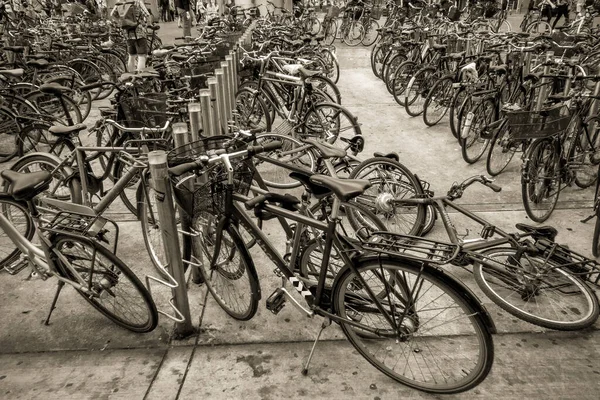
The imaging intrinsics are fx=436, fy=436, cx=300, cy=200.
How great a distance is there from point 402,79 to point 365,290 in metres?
6.14

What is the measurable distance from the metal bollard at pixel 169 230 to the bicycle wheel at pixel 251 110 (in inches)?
116

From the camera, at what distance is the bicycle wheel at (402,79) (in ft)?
24.5

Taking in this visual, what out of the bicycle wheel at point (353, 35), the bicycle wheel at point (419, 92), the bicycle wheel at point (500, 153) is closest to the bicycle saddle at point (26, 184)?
the bicycle wheel at point (500, 153)

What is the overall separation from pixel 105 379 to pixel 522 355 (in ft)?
8.21

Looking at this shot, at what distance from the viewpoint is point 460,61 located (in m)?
6.50

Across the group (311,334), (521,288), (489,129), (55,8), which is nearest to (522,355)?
(521,288)

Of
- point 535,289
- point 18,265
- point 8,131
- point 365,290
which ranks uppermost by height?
point 365,290

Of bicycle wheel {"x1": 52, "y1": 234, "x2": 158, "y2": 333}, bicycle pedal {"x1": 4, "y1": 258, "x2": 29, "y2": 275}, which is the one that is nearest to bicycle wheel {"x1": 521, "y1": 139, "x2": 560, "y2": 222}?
bicycle wheel {"x1": 52, "y1": 234, "x2": 158, "y2": 333}

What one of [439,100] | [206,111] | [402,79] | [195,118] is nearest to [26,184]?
[195,118]

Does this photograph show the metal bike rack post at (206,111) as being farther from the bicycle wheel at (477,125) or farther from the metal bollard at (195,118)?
the bicycle wheel at (477,125)

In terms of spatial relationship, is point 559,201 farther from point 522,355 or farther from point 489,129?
point 522,355

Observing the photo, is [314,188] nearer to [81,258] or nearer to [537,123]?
[81,258]

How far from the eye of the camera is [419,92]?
22.9 ft

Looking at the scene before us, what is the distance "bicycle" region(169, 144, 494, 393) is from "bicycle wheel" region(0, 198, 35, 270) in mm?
1793
